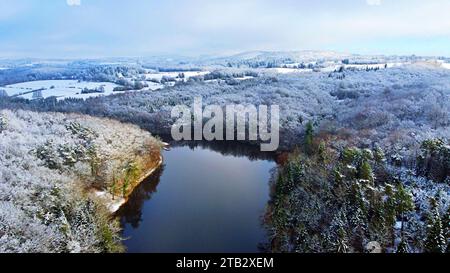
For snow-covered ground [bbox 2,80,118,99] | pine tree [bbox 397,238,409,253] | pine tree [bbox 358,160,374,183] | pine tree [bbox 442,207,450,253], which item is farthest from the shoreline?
snow-covered ground [bbox 2,80,118,99]

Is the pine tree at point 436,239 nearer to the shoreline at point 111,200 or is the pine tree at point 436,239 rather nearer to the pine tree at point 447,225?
the pine tree at point 447,225

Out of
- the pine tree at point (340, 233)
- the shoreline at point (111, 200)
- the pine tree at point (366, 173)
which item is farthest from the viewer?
the shoreline at point (111, 200)

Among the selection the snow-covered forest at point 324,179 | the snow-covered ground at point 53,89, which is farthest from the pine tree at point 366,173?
the snow-covered ground at point 53,89

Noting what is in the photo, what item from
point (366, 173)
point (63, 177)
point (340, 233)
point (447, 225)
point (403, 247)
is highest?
point (366, 173)

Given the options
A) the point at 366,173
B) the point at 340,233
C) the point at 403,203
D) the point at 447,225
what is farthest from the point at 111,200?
the point at 447,225

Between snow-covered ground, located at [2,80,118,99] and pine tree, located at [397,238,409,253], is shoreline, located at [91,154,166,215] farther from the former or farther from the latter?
snow-covered ground, located at [2,80,118,99]

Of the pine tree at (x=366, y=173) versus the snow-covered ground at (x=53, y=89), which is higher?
→ the snow-covered ground at (x=53, y=89)

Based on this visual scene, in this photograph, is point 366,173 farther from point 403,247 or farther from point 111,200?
point 111,200

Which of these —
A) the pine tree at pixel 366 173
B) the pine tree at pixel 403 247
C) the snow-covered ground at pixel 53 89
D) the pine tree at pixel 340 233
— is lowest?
the pine tree at pixel 340 233
